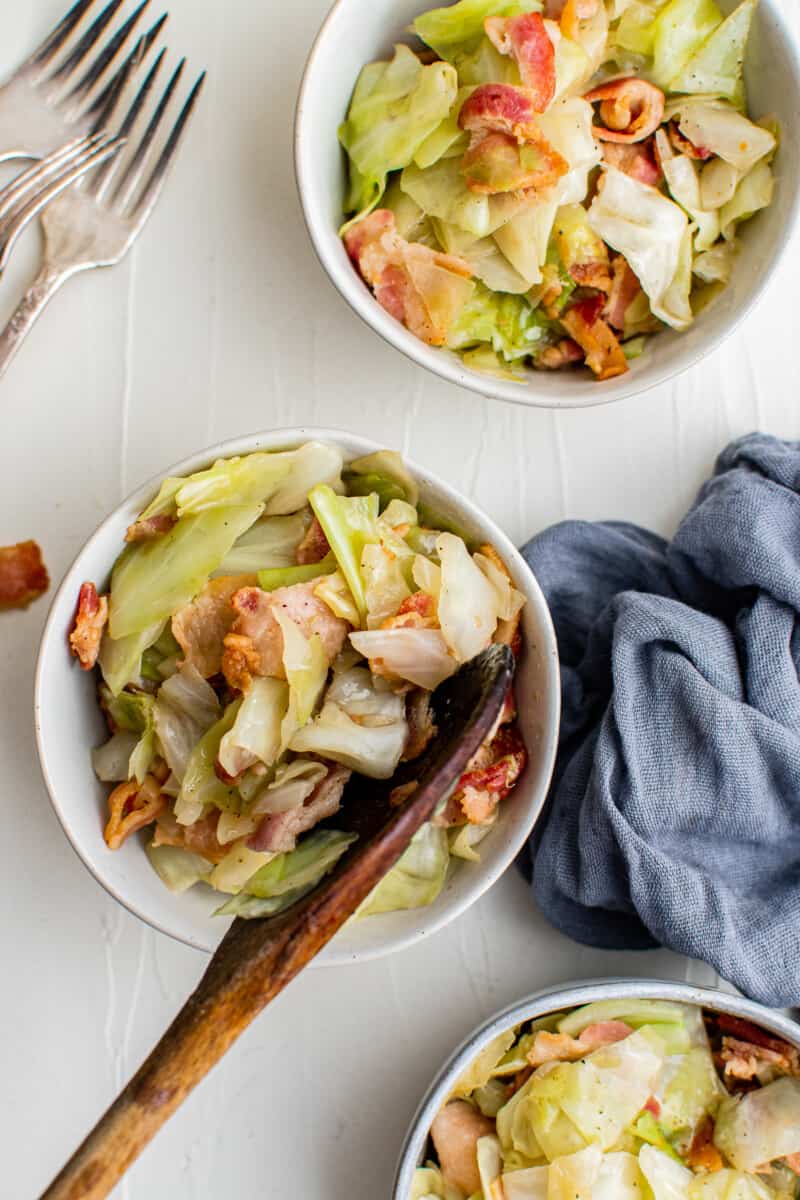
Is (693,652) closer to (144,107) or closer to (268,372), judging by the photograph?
(268,372)

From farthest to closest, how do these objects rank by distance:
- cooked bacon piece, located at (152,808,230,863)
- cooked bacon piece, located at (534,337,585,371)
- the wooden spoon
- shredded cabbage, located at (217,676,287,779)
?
cooked bacon piece, located at (534,337,585,371)
cooked bacon piece, located at (152,808,230,863)
shredded cabbage, located at (217,676,287,779)
the wooden spoon

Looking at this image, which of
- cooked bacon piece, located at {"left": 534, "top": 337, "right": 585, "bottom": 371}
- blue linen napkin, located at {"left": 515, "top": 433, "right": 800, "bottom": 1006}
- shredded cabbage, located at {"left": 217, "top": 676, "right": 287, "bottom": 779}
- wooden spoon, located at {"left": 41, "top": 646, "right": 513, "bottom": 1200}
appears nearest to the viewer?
wooden spoon, located at {"left": 41, "top": 646, "right": 513, "bottom": 1200}

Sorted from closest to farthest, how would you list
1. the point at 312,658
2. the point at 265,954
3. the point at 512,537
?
the point at 265,954
the point at 312,658
the point at 512,537

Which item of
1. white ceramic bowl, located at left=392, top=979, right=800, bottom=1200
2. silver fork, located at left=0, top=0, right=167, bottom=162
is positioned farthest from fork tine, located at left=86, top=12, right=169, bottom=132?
white ceramic bowl, located at left=392, top=979, right=800, bottom=1200

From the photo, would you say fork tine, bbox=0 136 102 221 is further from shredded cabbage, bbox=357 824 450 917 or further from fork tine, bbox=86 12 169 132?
shredded cabbage, bbox=357 824 450 917

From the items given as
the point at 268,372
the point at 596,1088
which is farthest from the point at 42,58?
the point at 596,1088

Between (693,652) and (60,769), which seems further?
(693,652)

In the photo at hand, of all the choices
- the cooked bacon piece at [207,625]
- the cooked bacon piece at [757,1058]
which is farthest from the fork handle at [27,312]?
the cooked bacon piece at [757,1058]
